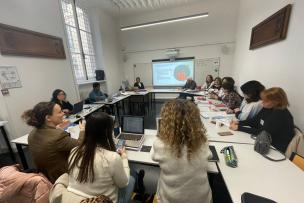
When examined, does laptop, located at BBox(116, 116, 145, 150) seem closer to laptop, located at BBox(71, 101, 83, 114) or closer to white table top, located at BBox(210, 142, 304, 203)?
white table top, located at BBox(210, 142, 304, 203)

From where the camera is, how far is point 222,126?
2115mm

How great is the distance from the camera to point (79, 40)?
5.06 meters

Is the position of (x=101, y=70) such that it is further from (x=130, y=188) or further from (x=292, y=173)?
(x=292, y=173)

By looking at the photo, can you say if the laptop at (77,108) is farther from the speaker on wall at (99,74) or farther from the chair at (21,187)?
the speaker on wall at (99,74)

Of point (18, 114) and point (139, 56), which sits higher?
point (139, 56)

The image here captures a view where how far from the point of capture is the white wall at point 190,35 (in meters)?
5.54

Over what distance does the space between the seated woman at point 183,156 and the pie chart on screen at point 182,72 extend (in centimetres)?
554

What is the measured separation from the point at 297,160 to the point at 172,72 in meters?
5.56

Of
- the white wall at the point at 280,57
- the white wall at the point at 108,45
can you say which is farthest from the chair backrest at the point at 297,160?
the white wall at the point at 108,45

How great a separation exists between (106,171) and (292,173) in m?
1.47

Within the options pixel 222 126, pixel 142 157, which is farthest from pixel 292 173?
pixel 142 157

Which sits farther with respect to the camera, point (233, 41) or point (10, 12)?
point (233, 41)

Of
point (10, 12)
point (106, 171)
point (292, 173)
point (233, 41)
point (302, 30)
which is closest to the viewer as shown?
point (106, 171)

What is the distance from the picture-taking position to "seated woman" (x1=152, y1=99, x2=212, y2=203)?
981 millimetres
